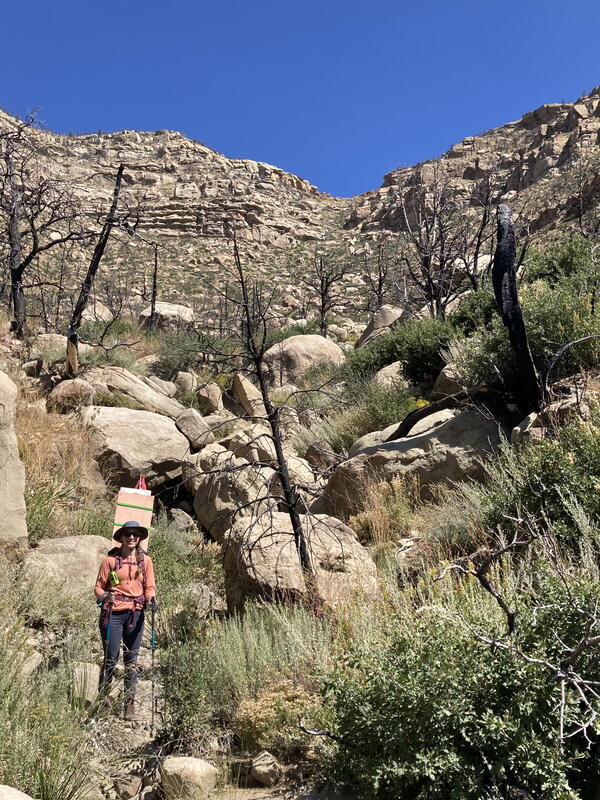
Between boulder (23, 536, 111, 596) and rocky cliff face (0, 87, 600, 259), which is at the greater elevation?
rocky cliff face (0, 87, 600, 259)

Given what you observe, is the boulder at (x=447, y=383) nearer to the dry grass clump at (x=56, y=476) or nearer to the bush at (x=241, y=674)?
the bush at (x=241, y=674)

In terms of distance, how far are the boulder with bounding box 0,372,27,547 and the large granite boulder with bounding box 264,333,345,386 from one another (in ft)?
35.5

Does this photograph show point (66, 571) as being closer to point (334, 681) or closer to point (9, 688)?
point (9, 688)

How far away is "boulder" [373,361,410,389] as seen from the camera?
12.5m

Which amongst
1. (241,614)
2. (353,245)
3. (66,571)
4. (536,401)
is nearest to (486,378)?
(536,401)

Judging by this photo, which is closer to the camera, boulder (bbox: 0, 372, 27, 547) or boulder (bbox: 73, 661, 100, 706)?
boulder (bbox: 73, 661, 100, 706)

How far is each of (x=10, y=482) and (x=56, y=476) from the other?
239cm

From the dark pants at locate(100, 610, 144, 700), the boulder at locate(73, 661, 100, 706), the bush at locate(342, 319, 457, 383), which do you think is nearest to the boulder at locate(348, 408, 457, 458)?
the bush at locate(342, 319, 457, 383)

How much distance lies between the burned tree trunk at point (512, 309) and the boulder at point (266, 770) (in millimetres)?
5219

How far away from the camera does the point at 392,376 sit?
1298cm

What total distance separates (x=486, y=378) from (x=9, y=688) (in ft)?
22.8

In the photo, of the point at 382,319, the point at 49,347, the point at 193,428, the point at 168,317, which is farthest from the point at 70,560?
the point at 168,317

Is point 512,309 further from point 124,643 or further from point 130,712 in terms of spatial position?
point 130,712

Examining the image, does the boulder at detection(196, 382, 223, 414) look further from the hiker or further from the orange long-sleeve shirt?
the orange long-sleeve shirt
